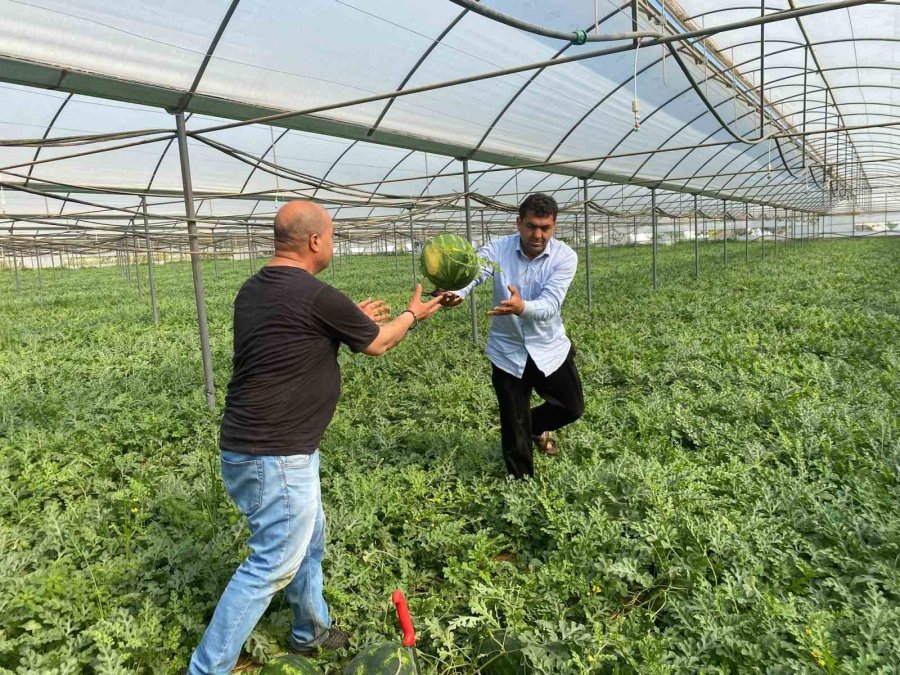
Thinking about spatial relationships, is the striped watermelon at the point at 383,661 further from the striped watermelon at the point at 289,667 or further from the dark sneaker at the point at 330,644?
the dark sneaker at the point at 330,644

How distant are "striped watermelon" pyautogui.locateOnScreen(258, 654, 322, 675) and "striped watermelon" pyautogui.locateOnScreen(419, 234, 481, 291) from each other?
83.6 inches

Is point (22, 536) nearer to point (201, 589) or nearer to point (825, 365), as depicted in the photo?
point (201, 589)

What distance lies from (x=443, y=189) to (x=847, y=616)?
41.2 ft

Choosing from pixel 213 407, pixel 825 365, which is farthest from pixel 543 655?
pixel 825 365

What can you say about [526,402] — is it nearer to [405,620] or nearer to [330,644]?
[330,644]

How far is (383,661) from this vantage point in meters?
2.29

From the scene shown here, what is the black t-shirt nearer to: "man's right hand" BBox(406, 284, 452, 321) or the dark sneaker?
"man's right hand" BBox(406, 284, 452, 321)

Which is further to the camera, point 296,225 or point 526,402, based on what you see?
point 526,402

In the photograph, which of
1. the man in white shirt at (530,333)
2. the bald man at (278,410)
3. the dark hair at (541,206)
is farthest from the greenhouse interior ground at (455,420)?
the dark hair at (541,206)

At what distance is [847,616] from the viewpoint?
7.84 ft

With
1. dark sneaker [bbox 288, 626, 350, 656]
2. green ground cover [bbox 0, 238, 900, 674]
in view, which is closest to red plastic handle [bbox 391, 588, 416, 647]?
green ground cover [bbox 0, 238, 900, 674]

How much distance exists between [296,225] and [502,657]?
2.10 metres

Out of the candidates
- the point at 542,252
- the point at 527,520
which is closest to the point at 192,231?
the point at 542,252

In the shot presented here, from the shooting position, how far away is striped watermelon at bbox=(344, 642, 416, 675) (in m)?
2.25
